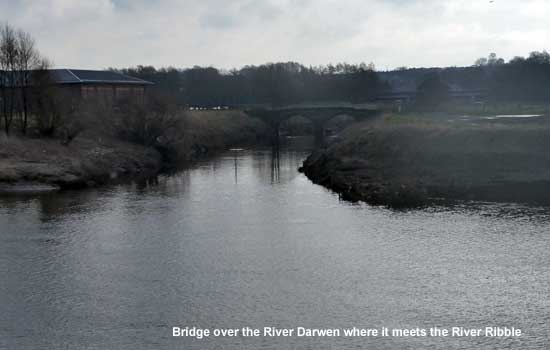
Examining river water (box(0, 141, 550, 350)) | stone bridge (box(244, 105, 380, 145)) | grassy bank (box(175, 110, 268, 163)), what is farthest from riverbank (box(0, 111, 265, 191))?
stone bridge (box(244, 105, 380, 145))

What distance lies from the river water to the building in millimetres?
40187

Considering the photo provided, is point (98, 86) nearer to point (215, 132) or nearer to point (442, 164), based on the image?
point (215, 132)

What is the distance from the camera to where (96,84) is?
3155 inches

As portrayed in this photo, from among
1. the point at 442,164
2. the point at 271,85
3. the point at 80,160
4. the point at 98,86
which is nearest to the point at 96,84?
the point at 98,86

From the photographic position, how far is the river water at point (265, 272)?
63.6 feet

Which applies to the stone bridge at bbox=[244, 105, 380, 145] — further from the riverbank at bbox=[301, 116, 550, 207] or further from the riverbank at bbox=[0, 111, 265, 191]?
the riverbank at bbox=[301, 116, 550, 207]

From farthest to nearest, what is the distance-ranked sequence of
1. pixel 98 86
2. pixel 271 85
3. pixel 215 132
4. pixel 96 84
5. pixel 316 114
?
pixel 271 85
pixel 316 114
pixel 215 132
pixel 98 86
pixel 96 84

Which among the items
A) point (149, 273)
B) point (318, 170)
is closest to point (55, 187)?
point (318, 170)

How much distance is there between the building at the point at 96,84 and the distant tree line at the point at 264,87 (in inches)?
1795

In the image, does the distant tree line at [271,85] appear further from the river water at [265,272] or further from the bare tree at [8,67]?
the river water at [265,272]

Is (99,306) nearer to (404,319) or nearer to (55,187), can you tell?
(404,319)

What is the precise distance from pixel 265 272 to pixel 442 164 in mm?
23987

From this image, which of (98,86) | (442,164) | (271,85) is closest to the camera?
(442,164)

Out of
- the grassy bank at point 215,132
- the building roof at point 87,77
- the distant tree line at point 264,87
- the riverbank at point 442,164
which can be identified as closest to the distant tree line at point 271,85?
the distant tree line at point 264,87
